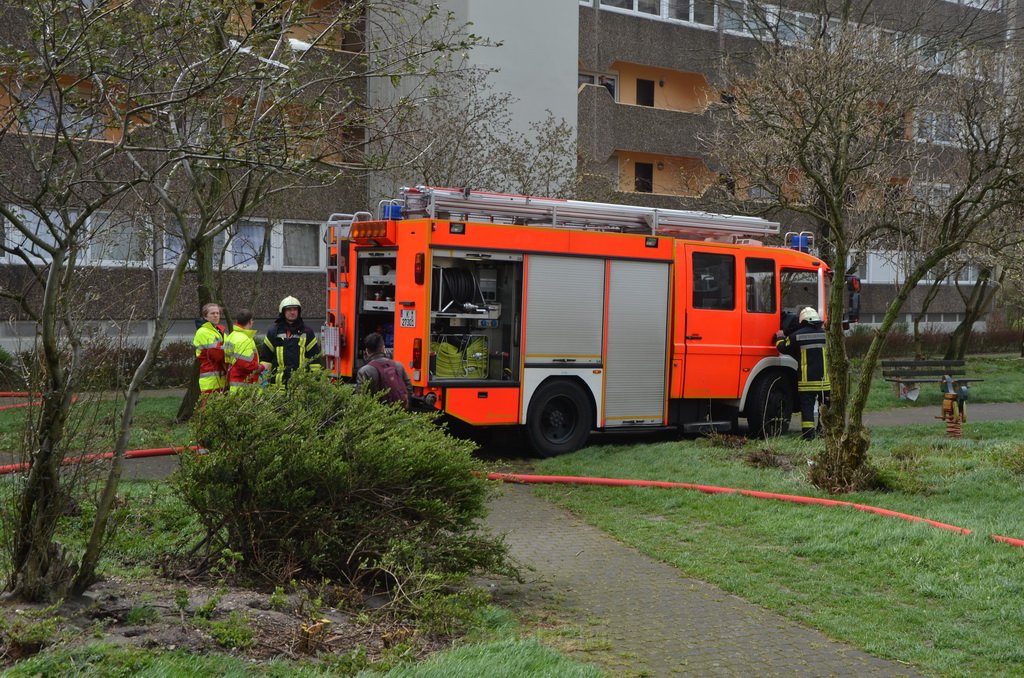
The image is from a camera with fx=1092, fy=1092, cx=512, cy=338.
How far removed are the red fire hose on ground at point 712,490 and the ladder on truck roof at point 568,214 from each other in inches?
125

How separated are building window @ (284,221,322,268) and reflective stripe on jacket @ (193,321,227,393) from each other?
521 inches

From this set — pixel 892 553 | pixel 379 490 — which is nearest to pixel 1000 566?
pixel 892 553

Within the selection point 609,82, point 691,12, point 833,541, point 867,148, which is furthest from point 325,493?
point 691,12

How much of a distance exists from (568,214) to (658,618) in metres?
7.46

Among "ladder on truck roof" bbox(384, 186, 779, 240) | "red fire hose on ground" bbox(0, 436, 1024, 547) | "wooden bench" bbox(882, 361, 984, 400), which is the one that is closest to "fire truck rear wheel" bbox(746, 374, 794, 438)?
"ladder on truck roof" bbox(384, 186, 779, 240)

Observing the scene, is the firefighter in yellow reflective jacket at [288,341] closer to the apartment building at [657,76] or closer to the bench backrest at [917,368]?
the bench backrest at [917,368]

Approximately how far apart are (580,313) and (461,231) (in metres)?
1.90

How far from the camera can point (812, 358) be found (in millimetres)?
14047

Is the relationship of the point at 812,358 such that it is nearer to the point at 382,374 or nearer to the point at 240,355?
the point at 382,374

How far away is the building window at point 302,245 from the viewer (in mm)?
24484

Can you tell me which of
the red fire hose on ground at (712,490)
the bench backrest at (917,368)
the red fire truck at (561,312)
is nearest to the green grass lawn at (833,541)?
the red fire hose on ground at (712,490)

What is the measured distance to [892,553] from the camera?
770cm

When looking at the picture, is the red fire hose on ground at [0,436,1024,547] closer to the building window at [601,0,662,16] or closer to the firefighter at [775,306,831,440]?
the firefighter at [775,306,831,440]

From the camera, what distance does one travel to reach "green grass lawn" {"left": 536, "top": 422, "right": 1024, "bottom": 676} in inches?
246
